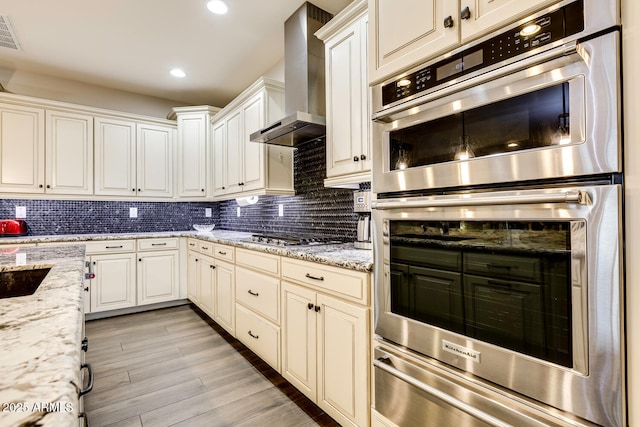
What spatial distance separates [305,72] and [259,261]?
56.8 inches

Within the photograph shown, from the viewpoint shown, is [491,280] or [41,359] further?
[491,280]

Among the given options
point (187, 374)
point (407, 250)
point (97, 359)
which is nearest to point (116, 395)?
point (187, 374)

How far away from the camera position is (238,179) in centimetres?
337

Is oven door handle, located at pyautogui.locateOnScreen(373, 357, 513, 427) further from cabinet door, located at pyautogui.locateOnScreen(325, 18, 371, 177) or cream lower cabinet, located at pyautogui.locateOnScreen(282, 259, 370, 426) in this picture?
cabinet door, located at pyautogui.locateOnScreen(325, 18, 371, 177)

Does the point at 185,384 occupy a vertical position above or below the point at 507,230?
below

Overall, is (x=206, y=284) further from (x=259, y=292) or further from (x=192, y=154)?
(x=192, y=154)

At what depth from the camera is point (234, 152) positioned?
11.3 ft

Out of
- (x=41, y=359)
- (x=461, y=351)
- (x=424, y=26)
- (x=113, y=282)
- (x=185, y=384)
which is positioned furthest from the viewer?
(x=113, y=282)

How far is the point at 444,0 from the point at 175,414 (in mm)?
2353

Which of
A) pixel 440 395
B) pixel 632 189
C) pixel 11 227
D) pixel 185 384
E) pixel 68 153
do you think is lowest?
pixel 185 384

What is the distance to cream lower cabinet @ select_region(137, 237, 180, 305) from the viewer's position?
3682mm

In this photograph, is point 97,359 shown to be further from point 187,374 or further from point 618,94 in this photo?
point 618,94

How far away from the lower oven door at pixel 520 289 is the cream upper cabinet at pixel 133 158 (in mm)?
3638

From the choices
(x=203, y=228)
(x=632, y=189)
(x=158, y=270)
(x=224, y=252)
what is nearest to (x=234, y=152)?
(x=224, y=252)
